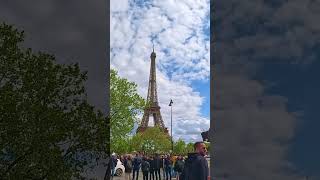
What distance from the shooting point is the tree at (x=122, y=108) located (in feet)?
72.5

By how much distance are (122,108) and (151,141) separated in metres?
9.63

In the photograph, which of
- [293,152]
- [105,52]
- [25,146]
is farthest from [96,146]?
[293,152]

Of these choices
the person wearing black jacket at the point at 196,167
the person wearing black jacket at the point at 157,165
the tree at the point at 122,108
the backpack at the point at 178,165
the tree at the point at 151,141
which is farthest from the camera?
the tree at the point at 151,141

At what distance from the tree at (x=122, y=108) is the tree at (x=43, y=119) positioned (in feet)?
36.2

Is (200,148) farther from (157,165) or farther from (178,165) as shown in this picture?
(157,165)

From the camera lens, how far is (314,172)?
11.2 m

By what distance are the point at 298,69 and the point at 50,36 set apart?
17.0ft

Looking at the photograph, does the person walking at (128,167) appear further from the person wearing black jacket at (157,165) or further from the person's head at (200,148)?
the person's head at (200,148)

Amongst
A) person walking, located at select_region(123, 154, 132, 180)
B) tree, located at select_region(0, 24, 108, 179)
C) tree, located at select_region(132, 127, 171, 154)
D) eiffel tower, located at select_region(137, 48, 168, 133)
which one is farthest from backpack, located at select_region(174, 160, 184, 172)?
eiffel tower, located at select_region(137, 48, 168, 133)

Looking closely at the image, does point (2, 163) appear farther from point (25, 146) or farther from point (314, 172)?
point (314, 172)

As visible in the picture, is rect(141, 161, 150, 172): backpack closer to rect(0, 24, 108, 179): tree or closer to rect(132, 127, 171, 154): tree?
rect(0, 24, 108, 179): tree

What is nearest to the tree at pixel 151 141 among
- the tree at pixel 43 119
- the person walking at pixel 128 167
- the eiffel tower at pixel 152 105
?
the eiffel tower at pixel 152 105

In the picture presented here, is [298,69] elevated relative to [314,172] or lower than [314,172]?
elevated

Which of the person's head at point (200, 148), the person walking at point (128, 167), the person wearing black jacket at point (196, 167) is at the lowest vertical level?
the person walking at point (128, 167)
